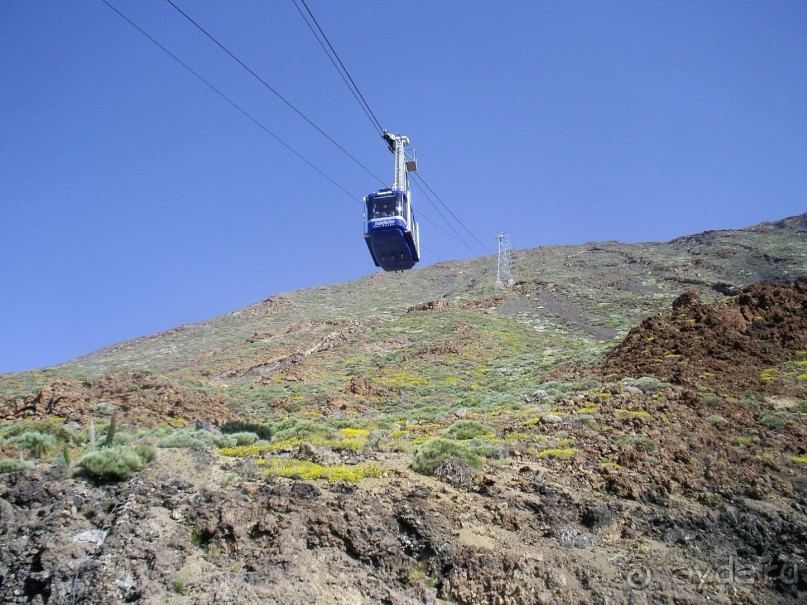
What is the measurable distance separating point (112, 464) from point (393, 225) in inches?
512

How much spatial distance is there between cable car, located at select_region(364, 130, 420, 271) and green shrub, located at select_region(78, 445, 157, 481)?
41.1 ft

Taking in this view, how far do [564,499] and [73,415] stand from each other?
574 inches

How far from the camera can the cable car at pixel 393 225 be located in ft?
67.2

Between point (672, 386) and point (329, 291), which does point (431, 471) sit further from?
point (329, 291)

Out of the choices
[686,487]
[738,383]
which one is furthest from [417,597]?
[738,383]

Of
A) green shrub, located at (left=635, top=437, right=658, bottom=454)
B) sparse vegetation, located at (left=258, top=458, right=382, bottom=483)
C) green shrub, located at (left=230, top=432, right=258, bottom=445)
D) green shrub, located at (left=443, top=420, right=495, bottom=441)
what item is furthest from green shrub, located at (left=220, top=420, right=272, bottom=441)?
green shrub, located at (left=635, top=437, right=658, bottom=454)

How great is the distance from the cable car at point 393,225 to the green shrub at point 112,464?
41.1ft

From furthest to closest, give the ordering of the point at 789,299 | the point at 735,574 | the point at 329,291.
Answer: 1. the point at 329,291
2. the point at 789,299
3. the point at 735,574

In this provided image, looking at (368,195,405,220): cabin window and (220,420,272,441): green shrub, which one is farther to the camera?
(368,195,405,220): cabin window

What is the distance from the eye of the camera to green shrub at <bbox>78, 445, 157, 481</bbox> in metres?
9.20

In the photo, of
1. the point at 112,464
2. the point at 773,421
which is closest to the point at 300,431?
the point at 112,464

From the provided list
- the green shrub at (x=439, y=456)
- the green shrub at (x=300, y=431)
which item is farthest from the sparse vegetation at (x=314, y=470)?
the green shrub at (x=300, y=431)

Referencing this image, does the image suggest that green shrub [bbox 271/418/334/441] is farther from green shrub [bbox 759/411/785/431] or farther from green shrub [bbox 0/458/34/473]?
green shrub [bbox 759/411/785/431]

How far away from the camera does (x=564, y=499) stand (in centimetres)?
1041
